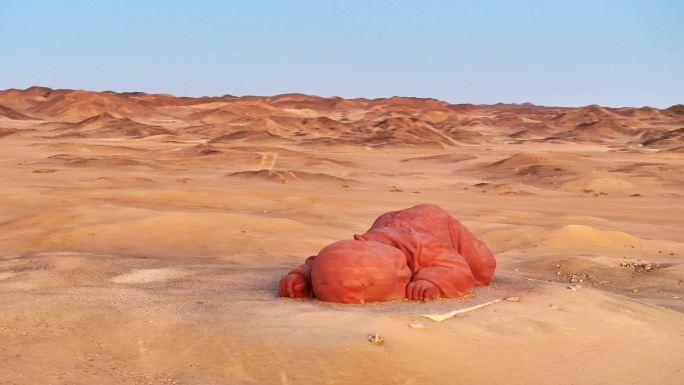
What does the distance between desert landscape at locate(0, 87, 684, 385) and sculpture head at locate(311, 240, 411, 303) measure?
15 cm

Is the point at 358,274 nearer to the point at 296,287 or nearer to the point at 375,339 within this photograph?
the point at 296,287

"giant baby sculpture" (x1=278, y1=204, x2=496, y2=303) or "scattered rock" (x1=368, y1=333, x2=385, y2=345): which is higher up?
"giant baby sculpture" (x1=278, y1=204, x2=496, y2=303)

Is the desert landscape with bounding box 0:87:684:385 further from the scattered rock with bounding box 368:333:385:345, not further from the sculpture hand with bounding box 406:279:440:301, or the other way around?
the sculpture hand with bounding box 406:279:440:301

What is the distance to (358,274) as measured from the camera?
23.1 feet

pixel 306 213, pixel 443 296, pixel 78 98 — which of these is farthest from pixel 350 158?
pixel 78 98

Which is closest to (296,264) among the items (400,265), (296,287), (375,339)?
(296,287)

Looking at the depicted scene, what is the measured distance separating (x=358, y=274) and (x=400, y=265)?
48cm

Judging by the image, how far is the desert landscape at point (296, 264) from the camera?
18.0ft

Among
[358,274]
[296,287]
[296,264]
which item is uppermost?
[358,274]

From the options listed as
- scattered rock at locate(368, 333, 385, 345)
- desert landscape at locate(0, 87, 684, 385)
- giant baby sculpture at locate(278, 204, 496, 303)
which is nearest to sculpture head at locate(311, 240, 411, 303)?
giant baby sculpture at locate(278, 204, 496, 303)

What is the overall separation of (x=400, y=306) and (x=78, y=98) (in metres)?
80.6

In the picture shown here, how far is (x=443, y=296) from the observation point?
734 centimetres

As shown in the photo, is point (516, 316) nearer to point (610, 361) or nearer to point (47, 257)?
point (610, 361)

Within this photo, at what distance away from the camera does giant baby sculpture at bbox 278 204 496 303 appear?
7070 millimetres
